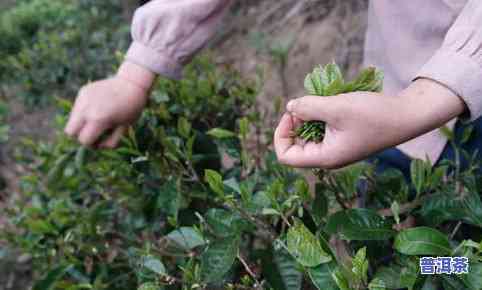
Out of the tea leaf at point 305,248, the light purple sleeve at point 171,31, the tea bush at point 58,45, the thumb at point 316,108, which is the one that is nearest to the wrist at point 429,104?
the thumb at point 316,108

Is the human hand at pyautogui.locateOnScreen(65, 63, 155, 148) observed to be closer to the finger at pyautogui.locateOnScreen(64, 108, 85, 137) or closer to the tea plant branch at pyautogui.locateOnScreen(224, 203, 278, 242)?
the finger at pyautogui.locateOnScreen(64, 108, 85, 137)

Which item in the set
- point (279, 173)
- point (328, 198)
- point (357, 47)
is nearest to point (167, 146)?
point (279, 173)

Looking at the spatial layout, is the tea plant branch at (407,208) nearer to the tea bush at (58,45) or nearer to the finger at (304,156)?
the finger at (304,156)

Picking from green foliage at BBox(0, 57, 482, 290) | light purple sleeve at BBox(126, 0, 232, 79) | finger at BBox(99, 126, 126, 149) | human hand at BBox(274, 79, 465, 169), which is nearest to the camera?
human hand at BBox(274, 79, 465, 169)

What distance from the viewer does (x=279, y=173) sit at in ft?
3.85

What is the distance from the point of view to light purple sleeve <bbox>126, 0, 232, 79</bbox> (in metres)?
1.20

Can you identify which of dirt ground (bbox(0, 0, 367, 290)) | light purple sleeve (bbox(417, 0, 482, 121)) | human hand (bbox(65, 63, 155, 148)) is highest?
light purple sleeve (bbox(417, 0, 482, 121))

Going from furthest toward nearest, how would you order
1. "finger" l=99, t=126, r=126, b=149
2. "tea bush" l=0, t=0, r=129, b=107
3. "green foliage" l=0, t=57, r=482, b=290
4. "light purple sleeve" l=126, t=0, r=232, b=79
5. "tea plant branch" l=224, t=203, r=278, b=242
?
"tea bush" l=0, t=0, r=129, b=107
"finger" l=99, t=126, r=126, b=149
"light purple sleeve" l=126, t=0, r=232, b=79
"tea plant branch" l=224, t=203, r=278, b=242
"green foliage" l=0, t=57, r=482, b=290

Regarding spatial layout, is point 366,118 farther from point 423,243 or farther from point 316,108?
point 423,243

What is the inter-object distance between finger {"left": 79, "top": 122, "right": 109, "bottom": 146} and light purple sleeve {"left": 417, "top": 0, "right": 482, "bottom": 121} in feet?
2.40

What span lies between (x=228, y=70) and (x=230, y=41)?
213cm

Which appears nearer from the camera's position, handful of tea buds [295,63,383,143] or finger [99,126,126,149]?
handful of tea buds [295,63,383,143]

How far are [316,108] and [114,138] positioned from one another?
0.68 metres

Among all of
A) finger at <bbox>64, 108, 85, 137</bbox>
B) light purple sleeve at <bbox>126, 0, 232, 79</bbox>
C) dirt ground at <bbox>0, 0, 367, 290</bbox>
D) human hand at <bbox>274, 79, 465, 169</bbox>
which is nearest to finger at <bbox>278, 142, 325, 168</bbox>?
human hand at <bbox>274, 79, 465, 169</bbox>
